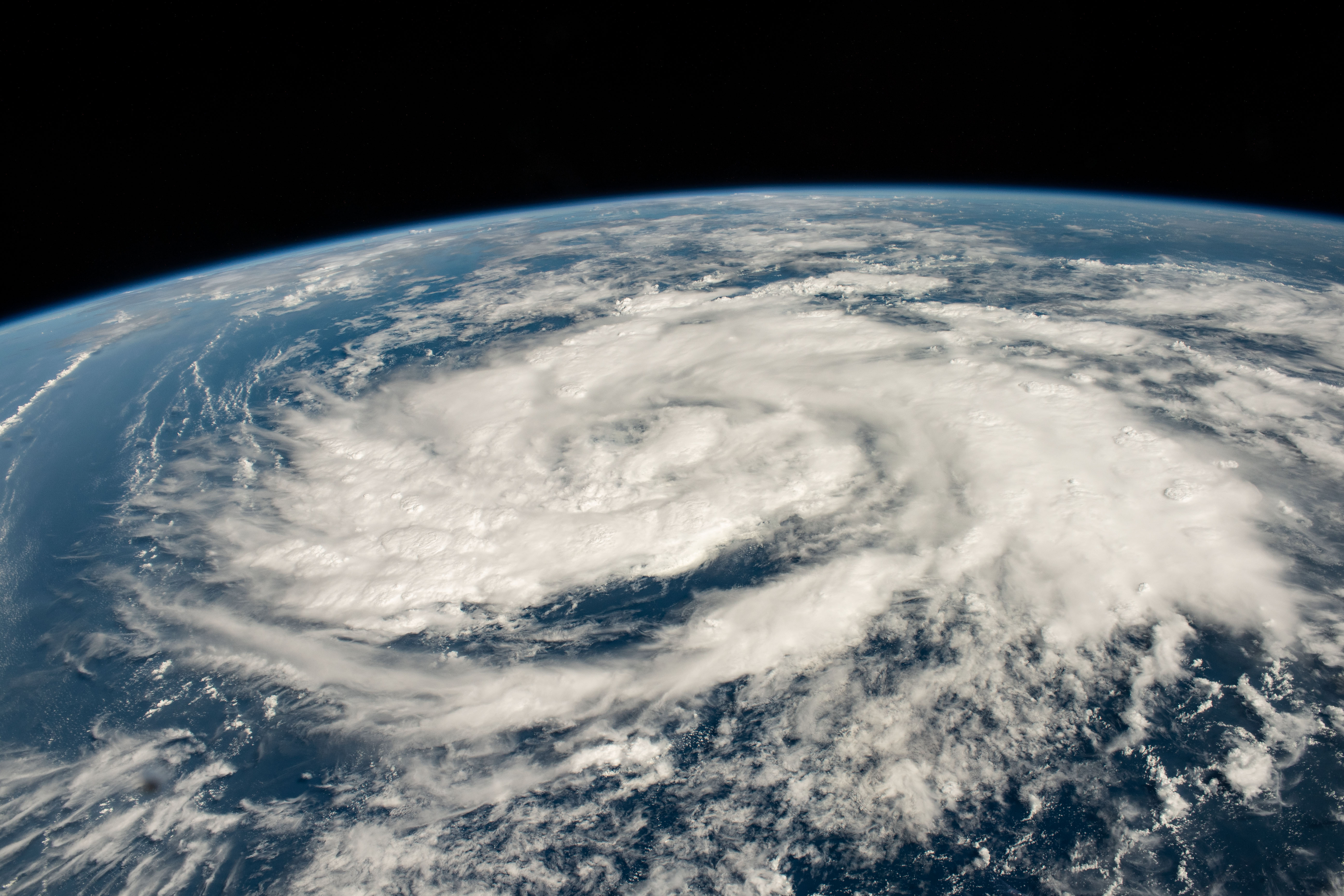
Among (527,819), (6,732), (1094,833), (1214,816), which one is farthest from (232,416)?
(1214,816)

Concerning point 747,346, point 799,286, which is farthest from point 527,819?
point 799,286

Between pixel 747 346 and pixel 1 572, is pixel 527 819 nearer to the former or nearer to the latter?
pixel 1 572

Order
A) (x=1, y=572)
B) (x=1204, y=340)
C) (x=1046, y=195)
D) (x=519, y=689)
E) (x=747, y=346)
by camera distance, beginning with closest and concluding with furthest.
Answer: (x=519, y=689), (x=1, y=572), (x=1204, y=340), (x=747, y=346), (x=1046, y=195)

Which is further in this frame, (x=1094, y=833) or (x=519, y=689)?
(x=519, y=689)

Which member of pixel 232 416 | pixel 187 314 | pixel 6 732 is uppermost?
pixel 187 314

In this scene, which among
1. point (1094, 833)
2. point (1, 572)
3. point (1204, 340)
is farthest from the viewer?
point (1204, 340)

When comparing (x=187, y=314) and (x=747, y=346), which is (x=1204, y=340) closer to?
(x=747, y=346)

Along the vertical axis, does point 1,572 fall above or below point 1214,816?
above
